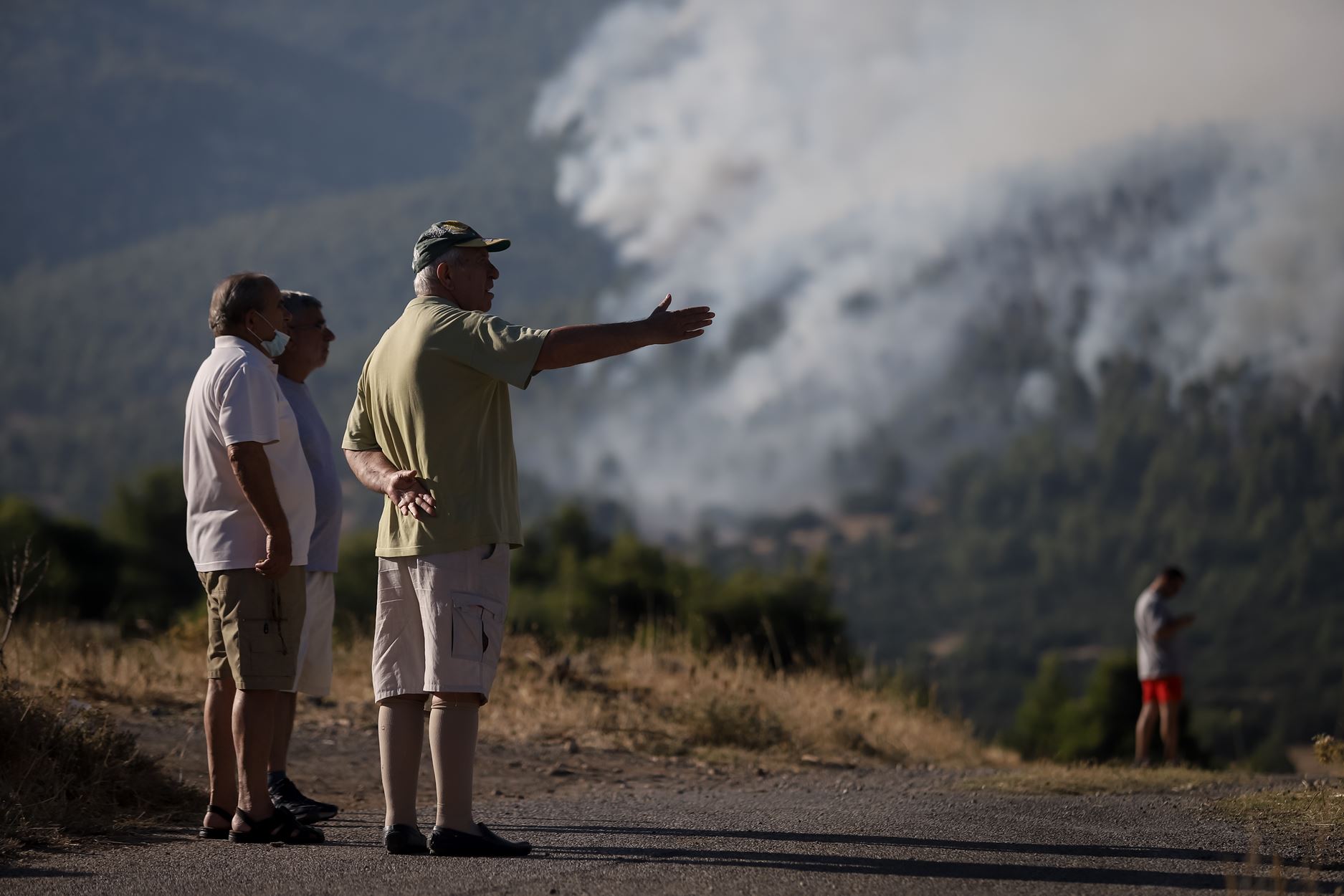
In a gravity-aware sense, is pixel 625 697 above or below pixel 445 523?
below

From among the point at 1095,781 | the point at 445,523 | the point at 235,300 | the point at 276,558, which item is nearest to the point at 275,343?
the point at 235,300

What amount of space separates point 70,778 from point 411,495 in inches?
85.3

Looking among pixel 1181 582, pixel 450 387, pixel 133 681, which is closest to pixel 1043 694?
pixel 1181 582

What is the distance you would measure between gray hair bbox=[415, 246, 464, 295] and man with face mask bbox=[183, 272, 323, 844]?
702mm

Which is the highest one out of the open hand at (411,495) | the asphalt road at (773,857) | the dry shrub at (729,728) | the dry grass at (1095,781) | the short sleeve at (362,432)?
the short sleeve at (362,432)

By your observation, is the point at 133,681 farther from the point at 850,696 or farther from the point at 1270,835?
the point at 1270,835

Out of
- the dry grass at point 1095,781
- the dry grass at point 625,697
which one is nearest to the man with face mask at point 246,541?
the dry grass at point 625,697

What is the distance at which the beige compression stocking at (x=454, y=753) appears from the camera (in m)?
4.64

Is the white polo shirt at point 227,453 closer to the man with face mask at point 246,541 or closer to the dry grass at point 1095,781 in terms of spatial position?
the man with face mask at point 246,541

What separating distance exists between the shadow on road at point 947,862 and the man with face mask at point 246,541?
1.11m

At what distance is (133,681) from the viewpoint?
30.8 feet

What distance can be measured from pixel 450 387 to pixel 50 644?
5.82 m

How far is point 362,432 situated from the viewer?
5035mm

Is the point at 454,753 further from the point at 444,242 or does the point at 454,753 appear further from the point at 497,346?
the point at 444,242
